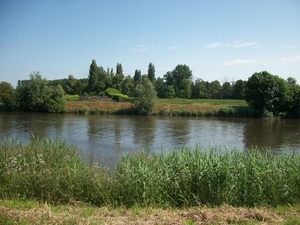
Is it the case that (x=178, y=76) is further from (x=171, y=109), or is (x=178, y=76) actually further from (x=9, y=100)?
(x=9, y=100)

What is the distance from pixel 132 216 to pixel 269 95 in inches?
2083

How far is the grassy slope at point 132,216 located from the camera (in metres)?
5.53

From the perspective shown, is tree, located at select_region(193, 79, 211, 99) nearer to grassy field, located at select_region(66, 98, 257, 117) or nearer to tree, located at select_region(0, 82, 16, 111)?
grassy field, located at select_region(66, 98, 257, 117)

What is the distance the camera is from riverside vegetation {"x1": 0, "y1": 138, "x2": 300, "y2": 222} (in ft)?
26.0

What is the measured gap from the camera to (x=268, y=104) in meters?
53.5

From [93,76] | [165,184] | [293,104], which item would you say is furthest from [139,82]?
[165,184]

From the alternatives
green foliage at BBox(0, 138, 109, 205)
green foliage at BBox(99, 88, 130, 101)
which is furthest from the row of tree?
green foliage at BBox(0, 138, 109, 205)

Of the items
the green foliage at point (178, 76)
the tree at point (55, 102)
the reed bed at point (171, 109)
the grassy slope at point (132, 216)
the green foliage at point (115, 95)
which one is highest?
the green foliage at point (178, 76)

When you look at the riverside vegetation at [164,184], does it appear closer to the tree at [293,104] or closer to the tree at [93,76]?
the tree at [293,104]

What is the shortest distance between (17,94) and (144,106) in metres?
26.5

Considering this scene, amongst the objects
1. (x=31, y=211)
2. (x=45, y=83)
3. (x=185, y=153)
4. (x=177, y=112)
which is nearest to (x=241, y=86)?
(x=177, y=112)

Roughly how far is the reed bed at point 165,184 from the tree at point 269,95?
47834 mm

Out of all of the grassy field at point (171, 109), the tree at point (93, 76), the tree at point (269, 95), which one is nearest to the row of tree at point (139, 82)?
the tree at point (93, 76)

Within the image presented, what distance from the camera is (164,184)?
834 centimetres
